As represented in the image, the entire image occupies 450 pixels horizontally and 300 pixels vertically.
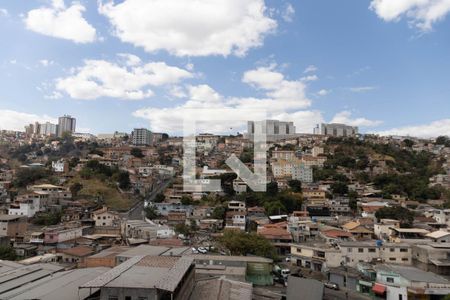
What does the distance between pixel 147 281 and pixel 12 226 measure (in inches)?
685

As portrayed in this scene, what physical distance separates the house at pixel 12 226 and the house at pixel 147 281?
14748mm

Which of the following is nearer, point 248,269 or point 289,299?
point 289,299

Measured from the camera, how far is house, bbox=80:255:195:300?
24.9 ft

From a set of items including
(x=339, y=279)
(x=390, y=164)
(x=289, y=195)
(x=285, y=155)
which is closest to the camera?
(x=339, y=279)

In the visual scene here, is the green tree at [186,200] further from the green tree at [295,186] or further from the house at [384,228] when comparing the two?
the house at [384,228]

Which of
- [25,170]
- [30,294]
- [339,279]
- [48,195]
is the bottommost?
[339,279]

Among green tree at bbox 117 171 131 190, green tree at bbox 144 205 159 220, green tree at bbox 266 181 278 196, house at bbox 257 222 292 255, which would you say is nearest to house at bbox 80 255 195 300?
house at bbox 257 222 292 255

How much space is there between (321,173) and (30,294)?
3690 centimetres

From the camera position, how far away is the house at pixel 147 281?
7.59m

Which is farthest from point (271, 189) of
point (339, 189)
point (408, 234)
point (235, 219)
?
point (408, 234)

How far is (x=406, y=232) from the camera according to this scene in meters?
20.8

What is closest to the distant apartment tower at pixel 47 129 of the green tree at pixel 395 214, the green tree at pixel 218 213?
the green tree at pixel 218 213

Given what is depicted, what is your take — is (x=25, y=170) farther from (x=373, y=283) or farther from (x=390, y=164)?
(x=390, y=164)

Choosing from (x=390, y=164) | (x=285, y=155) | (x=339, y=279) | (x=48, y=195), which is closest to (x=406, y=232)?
(x=339, y=279)
